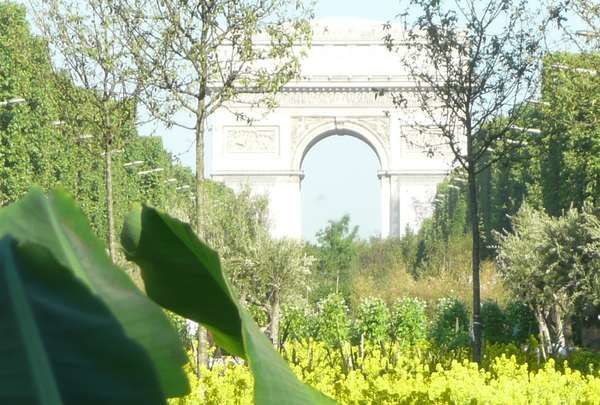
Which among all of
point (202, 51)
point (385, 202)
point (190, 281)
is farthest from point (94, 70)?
point (385, 202)

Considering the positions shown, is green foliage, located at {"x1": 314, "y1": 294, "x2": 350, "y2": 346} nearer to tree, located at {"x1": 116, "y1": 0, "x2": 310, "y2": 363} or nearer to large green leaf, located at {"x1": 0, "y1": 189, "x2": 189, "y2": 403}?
tree, located at {"x1": 116, "y1": 0, "x2": 310, "y2": 363}

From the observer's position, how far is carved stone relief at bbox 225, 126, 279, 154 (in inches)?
2324

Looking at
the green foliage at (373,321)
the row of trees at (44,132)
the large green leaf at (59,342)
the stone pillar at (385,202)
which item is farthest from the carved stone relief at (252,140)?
the large green leaf at (59,342)

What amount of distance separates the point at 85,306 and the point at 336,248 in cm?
6858

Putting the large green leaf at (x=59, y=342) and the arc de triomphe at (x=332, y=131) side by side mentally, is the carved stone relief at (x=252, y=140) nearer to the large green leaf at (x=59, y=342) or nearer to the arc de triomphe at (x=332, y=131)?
the arc de triomphe at (x=332, y=131)

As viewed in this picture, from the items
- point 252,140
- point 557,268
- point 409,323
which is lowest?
point 409,323

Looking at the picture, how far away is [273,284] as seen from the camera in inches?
1154

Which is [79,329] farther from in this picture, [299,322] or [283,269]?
[283,269]

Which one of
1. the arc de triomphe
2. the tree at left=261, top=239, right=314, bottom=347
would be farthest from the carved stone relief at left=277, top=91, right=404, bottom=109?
the tree at left=261, top=239, right=314, bottom=347

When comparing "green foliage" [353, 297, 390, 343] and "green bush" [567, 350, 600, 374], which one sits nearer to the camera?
"green bush" [567, 350, 600, 374]

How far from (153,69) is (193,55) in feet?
3.00

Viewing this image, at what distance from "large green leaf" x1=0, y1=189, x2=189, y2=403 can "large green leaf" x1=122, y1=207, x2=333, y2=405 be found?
1.6 inches

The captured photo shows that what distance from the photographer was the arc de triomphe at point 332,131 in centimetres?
5947

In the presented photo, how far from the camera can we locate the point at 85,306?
425 millimetres
